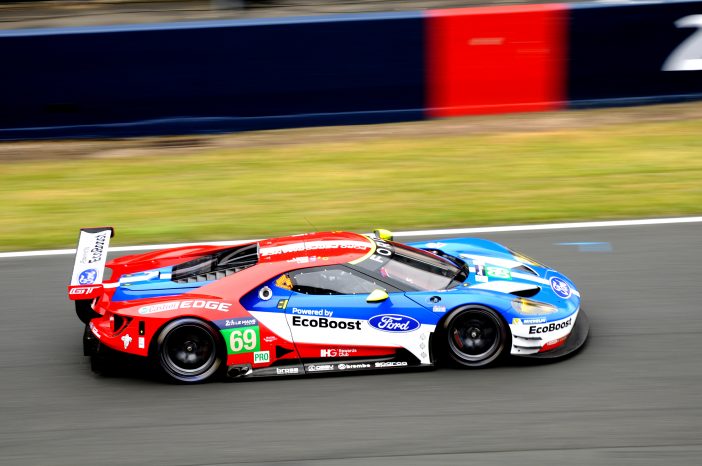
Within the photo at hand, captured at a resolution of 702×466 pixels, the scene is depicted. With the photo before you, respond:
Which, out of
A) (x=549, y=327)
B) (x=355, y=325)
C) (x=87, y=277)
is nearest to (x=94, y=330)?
(x=87, y=277)

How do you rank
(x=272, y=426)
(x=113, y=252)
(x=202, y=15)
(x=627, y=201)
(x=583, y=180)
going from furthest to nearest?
1. (x=202, y=15)
2. (x=583, y=180)
3. (x=627, y=201)
4. (x=113, y=252)
5. (x=272, y=426)

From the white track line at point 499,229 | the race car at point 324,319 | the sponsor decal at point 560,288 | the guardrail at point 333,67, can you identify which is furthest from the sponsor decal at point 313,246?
the guardrail at point 333,67

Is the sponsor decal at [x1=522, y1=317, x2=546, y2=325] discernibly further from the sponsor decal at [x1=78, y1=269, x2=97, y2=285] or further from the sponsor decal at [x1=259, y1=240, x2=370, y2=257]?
the sponsor decal at [x1=78, y1=269, x2=97, y2=285]

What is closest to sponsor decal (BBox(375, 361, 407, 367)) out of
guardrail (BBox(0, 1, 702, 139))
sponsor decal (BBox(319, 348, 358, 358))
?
sponsor decal (BBox(319, 348, 358, 358))

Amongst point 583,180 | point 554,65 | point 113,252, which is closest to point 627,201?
point 583,180

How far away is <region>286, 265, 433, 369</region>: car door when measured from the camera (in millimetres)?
6906

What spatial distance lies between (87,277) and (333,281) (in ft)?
6.59

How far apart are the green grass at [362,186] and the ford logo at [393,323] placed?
11.7ft

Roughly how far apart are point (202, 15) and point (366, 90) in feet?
27.2

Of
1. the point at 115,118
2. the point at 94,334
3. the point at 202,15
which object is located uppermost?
the point at 202,15

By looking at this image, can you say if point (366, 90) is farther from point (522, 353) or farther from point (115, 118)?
point (522, 353)

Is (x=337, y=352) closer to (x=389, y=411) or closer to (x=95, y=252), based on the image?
(x=389, y=411)

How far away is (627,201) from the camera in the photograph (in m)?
11.0

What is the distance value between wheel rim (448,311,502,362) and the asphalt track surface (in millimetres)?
158
